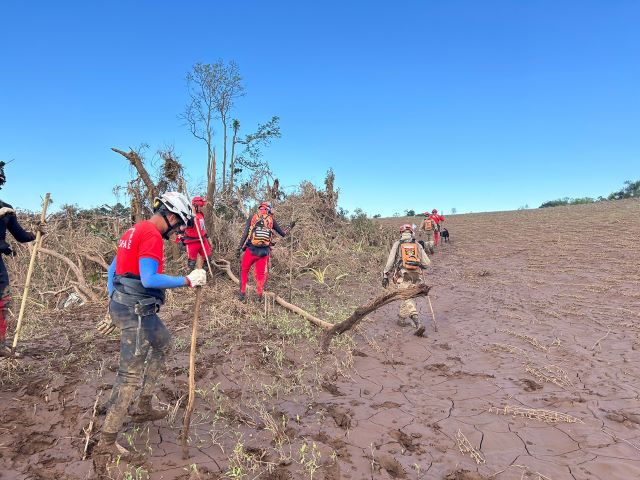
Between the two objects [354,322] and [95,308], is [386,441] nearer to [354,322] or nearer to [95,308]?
[354,322]

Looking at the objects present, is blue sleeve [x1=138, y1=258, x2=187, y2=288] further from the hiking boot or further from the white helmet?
the hiking boot

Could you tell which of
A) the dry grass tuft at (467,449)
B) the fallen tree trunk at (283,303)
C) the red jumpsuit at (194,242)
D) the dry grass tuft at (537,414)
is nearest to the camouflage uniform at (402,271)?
the fallen tree trunk at (283,303)

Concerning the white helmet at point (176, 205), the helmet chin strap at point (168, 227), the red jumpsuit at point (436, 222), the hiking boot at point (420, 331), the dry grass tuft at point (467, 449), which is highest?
the red jumpsuit at point (436, 222)

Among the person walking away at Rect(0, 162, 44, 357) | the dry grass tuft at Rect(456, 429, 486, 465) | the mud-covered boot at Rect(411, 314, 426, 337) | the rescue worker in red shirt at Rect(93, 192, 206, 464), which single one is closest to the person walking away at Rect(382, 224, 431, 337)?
the mud-covered boot at Rect(411, 314, 426, 337)

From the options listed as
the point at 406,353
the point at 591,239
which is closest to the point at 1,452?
the point at 406,353

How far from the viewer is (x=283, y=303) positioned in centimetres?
769

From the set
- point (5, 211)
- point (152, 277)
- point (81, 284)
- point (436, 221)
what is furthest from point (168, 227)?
point (436, 221)

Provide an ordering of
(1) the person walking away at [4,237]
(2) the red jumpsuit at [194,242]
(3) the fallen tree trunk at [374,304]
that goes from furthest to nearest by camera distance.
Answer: (2) the red jumpsuit at [194,242]
(3) the fallen tree trunk at [374,304]
(1) the person walking away at [4,237]

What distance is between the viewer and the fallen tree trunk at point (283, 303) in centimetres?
668

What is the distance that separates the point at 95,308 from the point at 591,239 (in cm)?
1636

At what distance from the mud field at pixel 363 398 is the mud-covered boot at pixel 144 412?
16cm

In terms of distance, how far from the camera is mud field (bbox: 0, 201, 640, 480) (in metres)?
3.33

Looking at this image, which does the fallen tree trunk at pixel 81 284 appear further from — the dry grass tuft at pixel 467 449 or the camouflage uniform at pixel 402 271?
the dry grass tuft at pixel 467 449

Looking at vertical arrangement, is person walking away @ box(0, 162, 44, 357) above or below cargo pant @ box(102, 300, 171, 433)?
above
